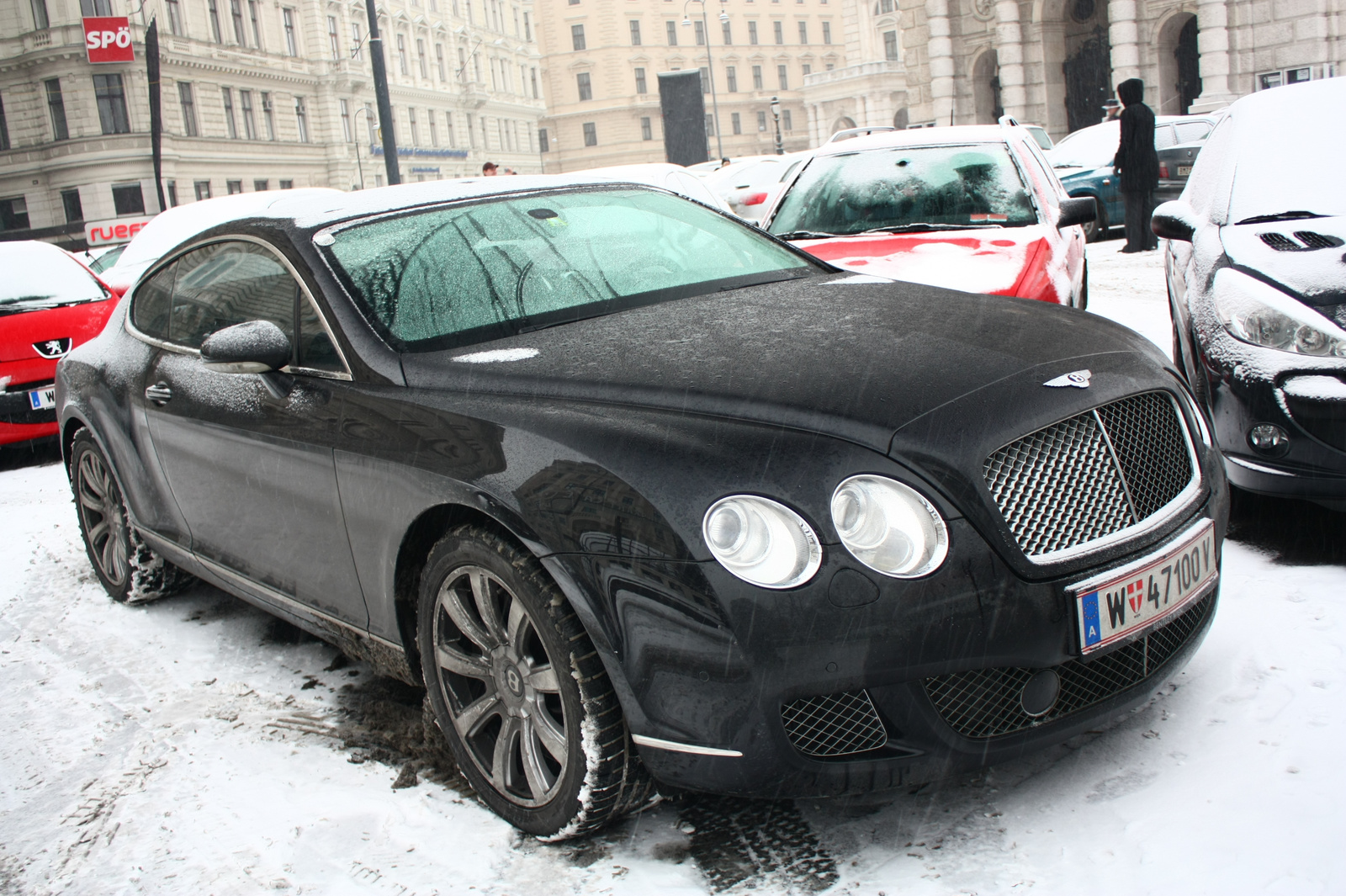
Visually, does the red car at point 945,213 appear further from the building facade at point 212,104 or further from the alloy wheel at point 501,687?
the building facade at point 212,104

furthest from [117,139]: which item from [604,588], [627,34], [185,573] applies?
[627,34]

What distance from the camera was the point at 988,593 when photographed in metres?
2.20

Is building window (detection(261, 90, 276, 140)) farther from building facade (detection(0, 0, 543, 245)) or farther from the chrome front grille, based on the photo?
the chrome front grille

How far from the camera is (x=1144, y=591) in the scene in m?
2.42

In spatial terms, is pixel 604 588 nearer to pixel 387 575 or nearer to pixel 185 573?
pixel 387 575

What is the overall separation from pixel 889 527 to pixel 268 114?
56.7 meters

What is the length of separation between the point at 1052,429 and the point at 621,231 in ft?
5.48

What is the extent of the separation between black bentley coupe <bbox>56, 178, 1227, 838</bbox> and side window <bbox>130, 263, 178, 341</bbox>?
2.21 ft

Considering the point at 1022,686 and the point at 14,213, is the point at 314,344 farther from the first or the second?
the point at 14,213

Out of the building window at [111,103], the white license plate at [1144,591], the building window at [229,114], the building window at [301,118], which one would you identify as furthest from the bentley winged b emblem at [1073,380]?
the building window at [301,118]

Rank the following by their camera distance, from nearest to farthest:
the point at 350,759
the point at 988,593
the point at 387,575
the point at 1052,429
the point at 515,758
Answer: the point at 988,593 → the point at 1052,429 → the point at 515,758 → the point at 387,575 → the point at 350,759

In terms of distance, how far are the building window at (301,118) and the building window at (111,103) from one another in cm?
1080

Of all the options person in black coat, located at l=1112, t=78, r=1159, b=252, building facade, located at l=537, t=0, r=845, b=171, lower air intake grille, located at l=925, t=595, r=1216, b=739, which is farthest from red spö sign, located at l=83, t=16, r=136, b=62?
lower air intake grille, located at l=925, t=595, r=1216, b=739

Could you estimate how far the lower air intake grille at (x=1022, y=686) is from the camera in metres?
2.26
